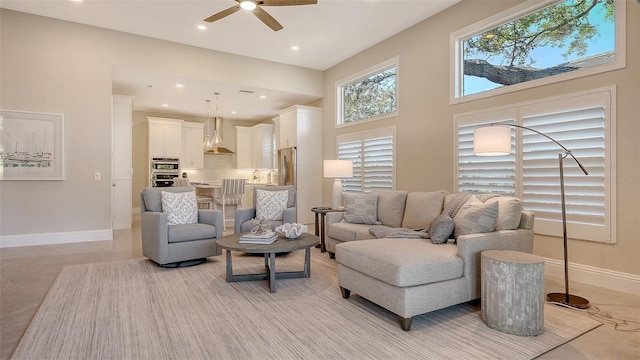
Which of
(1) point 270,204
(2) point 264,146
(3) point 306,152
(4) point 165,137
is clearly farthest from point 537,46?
(4) point 165,137

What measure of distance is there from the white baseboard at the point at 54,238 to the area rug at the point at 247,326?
2.30 metres

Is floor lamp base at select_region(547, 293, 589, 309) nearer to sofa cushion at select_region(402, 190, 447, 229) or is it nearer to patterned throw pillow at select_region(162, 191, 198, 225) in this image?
sofa cushion at select_region(402, 190, 447, 229)

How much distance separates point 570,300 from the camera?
2867mm

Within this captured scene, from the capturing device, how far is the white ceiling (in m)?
4.65

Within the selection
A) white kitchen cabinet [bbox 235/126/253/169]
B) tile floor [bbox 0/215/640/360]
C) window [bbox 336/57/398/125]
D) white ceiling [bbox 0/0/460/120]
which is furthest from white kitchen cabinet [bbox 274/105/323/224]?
white kitchen cabinet [bbox 235/126/253/169]

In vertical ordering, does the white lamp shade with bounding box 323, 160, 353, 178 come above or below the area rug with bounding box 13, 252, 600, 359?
above

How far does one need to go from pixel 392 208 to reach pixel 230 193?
12.4 ft

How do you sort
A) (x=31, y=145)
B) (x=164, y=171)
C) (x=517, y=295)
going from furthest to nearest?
(x=164, y=171) < (x=31, y=145) < (x=517, y=295)

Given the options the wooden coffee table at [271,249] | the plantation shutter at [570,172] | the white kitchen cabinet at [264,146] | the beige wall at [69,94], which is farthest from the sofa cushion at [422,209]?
the white kitchen cabinet at [264,146]

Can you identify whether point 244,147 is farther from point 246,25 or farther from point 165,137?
point 246,25

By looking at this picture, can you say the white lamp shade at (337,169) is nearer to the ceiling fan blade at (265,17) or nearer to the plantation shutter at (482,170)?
the plantation shutter at (482,170)

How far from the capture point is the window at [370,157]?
5.74 metres

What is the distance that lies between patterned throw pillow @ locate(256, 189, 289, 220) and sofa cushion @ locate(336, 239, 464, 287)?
6.63 ft

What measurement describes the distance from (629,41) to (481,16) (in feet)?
5.52
